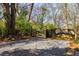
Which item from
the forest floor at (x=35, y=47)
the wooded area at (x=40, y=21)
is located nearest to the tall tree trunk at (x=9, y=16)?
the wooded area at (x=40, y=21)

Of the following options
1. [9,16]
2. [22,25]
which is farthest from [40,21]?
[9,16]

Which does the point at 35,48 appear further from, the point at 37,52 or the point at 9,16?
the point at 9,16

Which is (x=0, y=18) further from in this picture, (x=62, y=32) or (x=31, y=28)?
(x=62, y=32)

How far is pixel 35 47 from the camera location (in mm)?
2328

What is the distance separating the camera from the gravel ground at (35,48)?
91.1 inches

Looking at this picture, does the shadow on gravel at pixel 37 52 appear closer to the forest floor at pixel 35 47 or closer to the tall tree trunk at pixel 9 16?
the forest floor at pixel 35 47

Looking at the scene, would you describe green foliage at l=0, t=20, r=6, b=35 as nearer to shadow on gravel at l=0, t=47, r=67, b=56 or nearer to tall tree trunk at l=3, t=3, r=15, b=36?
tall tree trunk at l=3, t=3, r=15, b=36

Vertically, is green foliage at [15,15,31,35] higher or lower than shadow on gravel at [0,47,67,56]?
higher

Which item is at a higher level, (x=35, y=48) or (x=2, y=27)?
(x=2, y=27)

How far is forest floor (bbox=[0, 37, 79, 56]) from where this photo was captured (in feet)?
7.59

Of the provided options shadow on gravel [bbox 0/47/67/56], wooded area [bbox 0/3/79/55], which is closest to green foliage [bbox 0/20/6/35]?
wooded area [bbox 0/3/79/55]

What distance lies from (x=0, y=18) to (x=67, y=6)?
0.53 meters

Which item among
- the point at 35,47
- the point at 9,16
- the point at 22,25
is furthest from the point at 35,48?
the point at 9,16

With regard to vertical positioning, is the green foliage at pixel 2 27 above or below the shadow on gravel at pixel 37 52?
above
